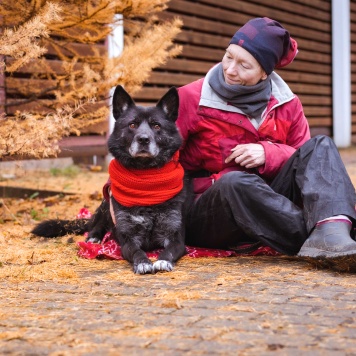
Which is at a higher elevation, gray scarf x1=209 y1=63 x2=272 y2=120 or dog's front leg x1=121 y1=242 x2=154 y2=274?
gray scarf x1=209 y1=63 x2=272 y2=120

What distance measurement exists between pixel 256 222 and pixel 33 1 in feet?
8.59

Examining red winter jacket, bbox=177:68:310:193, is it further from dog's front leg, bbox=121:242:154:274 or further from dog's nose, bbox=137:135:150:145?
dog's front leg, bbox=121:242:154:274

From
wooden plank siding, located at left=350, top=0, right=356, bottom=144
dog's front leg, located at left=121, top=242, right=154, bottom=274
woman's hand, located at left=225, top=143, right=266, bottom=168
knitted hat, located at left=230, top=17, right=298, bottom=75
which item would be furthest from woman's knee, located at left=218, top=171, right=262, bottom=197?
wooden plank siding, located at left=350, top=0, right=356, bottom=144

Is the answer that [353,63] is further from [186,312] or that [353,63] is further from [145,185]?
[186,312]

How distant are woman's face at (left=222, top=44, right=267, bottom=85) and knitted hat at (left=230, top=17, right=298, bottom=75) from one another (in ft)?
0.10

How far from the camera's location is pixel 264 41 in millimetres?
4074

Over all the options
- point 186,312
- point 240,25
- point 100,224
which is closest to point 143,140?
point 100,224

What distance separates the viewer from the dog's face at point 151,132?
4.05 meters

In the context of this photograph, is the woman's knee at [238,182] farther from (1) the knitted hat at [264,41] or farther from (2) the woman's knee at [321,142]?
(1) the knitted hat at [264,41]

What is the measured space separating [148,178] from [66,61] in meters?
2.41

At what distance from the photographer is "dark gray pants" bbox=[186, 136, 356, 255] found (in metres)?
3.75

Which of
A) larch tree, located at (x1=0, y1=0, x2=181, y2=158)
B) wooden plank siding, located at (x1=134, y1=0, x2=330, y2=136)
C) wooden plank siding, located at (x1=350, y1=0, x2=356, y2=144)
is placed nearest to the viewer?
larch tree, located at (x1=0, y1=0, x2=181, y2=158)

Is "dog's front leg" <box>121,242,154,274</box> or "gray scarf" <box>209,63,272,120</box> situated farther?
"gray scarf" <box>209,63,272,120</box>

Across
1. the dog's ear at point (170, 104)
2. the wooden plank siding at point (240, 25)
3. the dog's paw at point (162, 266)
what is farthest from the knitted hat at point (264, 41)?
the wooden plank siding at point (240, 25)
